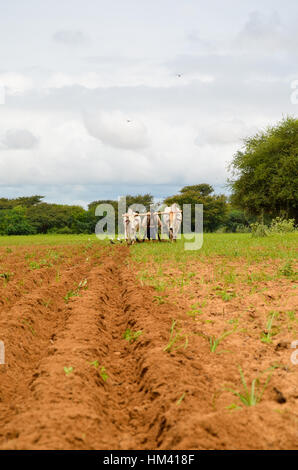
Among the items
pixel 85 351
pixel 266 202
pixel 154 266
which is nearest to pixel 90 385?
pixel 85 351

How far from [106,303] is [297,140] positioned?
29.5 m

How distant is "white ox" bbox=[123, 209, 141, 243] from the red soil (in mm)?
12787

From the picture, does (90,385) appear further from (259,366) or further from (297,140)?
(297,140)

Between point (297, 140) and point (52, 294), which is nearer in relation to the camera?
point (52, 294)

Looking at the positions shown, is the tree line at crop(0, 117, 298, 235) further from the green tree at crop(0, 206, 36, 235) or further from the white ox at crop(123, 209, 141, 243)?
the white ox at crop(123, 209, 141, 243)

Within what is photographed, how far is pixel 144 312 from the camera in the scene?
6.11 meters

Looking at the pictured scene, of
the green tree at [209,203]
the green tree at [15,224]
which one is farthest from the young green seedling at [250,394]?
the green tree at [209,203]

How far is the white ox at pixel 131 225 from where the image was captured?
19688 millimetres

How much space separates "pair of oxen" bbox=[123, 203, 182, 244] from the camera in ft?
65.5

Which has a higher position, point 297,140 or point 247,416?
point 297,140

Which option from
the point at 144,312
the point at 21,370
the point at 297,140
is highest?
the point at 297,140

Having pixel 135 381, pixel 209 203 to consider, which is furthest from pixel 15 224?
pixel 135 381

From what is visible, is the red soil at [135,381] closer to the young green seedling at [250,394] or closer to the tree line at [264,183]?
the young green seedling at [250,394]
